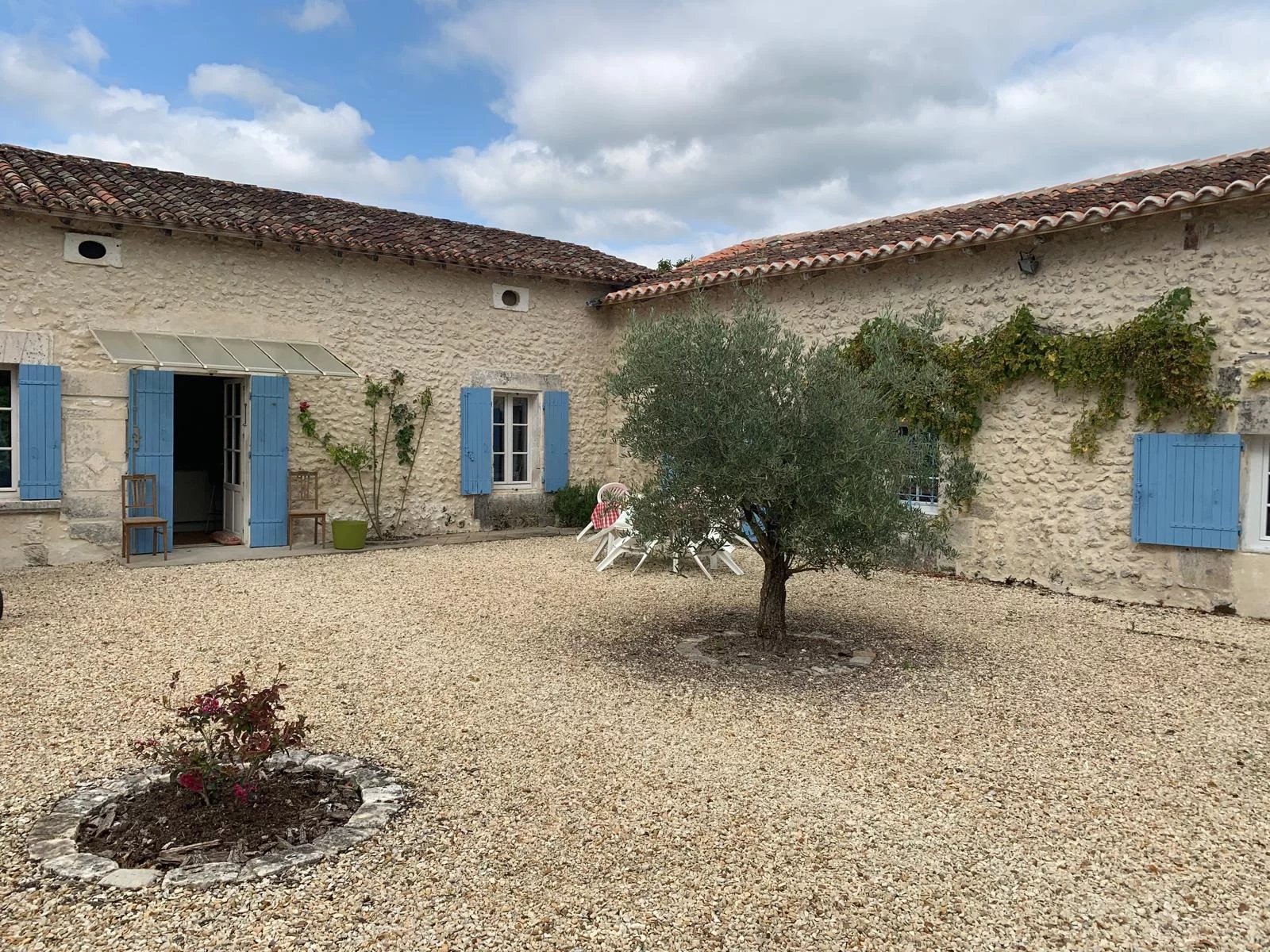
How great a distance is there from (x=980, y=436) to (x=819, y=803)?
18.6ft

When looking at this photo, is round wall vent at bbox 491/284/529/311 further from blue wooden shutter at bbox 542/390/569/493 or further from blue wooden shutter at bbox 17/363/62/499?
blue wooden shutter at bbox 17/363/62/499

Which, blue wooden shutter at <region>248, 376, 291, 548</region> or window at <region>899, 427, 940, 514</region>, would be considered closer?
window at <region>899, 427, 940, 514</region>

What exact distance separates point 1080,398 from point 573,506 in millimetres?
6253

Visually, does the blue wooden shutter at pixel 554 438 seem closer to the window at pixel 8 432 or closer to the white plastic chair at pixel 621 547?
the white plastic chair at pixel 621 547

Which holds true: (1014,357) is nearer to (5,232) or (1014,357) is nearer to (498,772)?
(498,772)

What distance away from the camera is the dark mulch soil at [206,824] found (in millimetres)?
2713

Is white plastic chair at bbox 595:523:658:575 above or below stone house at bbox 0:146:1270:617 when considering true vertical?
below

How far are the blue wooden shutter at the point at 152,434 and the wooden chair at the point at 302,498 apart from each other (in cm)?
129

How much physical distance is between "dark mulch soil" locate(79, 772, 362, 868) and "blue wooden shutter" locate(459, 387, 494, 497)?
7783 mm

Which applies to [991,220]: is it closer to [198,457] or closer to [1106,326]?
[1106,326]

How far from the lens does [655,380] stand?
498 centimetres

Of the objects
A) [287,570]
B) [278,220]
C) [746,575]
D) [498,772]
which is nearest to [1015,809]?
[498,772]

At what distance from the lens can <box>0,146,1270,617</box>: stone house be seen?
22.1 feet

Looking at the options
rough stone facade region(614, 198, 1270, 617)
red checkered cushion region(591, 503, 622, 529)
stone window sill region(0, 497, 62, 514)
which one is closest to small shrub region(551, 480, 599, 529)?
red checkered cushion region(591, 503, 622, 529)
